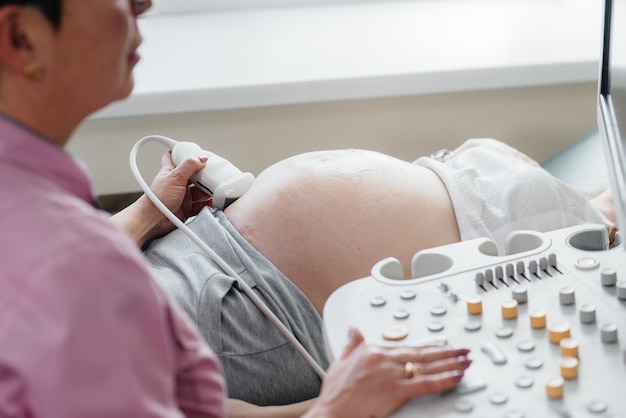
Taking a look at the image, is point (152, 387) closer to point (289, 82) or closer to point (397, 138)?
point (289, 82)

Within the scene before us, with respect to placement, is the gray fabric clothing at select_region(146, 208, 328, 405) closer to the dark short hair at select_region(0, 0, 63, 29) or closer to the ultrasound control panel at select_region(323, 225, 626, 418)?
the ultrasound control panel at select_region(323, 225, 626, 418)

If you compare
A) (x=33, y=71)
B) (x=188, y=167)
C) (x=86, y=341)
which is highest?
(x=33, y=71)

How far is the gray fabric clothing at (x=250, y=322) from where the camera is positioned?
1.05 metres

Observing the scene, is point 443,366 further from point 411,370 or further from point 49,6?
point 49,6

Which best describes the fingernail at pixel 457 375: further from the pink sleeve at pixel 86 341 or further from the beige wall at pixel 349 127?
the beige wall at pixel 349 127

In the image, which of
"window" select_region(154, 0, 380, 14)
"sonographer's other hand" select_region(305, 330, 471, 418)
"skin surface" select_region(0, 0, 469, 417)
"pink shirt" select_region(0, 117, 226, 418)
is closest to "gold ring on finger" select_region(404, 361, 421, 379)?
"sonographer's other hand" select_region(305, 330, 471, 418)

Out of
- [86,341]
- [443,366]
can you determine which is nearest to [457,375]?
[443,366]

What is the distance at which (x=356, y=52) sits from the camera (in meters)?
1.81

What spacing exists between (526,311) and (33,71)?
506 mm

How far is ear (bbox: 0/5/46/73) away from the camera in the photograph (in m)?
0.55

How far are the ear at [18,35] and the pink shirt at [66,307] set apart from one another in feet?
0.15

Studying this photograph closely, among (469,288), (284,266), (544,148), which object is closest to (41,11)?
(469,288)

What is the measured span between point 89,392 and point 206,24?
5.34ft

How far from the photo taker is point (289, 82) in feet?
5.50
